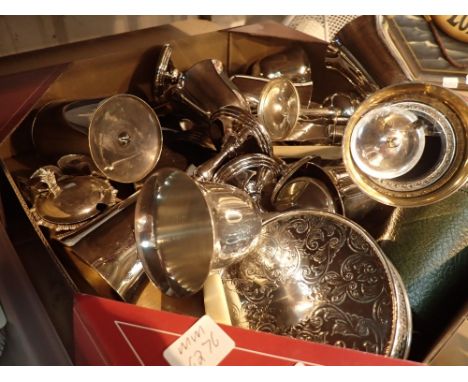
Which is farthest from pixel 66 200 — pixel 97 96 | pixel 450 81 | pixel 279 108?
pixel 450 81

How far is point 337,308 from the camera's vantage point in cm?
61

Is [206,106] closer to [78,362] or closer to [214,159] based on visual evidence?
[214,159]

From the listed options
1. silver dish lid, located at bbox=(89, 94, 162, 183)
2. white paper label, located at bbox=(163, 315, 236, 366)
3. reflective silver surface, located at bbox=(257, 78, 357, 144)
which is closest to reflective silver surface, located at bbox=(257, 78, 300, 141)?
reflective silver surface, located at bbox=(257, 78, 357, 144)

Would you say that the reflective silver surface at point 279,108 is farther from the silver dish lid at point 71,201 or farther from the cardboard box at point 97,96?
the silver dish lid at point 71,201

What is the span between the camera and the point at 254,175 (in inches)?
29.3

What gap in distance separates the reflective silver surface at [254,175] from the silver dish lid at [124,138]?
140 millimetres

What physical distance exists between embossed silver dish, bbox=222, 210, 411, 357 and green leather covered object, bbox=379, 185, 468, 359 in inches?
3.9

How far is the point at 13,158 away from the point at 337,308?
623mm

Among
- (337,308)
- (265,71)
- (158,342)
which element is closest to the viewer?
(158,342)

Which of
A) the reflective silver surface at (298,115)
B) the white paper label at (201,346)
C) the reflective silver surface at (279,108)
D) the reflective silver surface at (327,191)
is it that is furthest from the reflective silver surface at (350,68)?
the white paper label at (201,346)

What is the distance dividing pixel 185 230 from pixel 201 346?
18 centimetres

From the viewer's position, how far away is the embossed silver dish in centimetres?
58

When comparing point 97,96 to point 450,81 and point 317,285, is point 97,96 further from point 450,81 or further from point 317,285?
point 450,81
